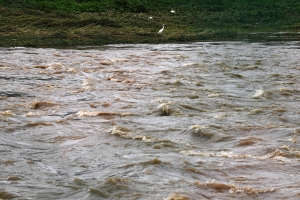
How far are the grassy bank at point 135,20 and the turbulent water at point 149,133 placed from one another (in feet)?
45.2

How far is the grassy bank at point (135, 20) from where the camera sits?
105 ft

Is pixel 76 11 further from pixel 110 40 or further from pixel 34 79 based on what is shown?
pixel 34 79

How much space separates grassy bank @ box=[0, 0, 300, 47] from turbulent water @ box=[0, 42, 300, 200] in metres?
13.8

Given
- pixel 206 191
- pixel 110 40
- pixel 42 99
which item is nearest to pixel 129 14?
pixel 110 40

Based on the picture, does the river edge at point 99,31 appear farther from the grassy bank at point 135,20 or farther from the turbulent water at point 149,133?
the turbulent water at point 149,133

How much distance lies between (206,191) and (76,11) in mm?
37247

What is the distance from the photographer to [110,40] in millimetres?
32375

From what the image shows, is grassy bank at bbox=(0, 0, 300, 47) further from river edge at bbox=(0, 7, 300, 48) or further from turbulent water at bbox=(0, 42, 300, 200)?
turbulent water at bbox=(0, 42, 300, 200)

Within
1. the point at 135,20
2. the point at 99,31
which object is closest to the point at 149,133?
the point at 99,31

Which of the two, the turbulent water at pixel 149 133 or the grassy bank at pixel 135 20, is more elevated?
the grassy bank at pixel 135 20

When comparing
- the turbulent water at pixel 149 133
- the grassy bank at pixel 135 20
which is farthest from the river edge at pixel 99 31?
the turbulent water at pixel 149 133

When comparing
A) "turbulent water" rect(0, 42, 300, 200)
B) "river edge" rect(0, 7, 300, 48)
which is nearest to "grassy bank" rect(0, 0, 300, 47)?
"river edge" rect(0, 7, 300, 48)

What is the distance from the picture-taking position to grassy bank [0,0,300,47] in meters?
32.0

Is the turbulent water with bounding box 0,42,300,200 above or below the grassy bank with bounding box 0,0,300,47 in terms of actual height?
below
